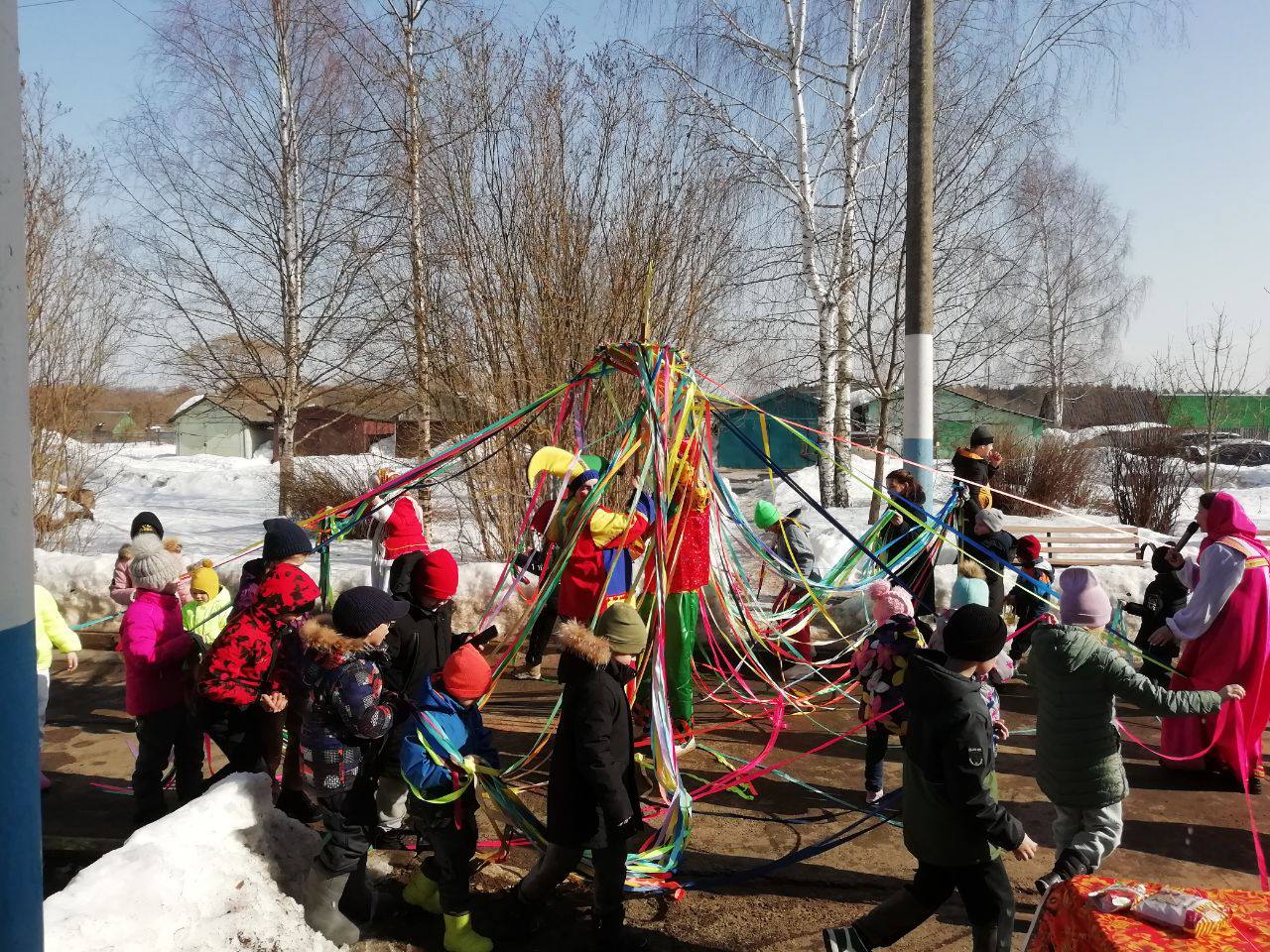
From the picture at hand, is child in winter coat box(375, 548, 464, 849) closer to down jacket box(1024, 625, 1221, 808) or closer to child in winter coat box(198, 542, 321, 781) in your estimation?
child in winter coat box(198, 542, 321, 781)

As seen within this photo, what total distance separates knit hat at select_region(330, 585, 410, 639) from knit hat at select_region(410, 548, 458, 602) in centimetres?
40

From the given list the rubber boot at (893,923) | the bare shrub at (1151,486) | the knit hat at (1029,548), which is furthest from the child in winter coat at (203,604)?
the bare shrub at (1151,486)

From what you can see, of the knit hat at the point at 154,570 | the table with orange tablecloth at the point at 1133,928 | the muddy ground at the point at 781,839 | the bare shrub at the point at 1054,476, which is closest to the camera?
the table with orange tablecloth at the point at 1133,928

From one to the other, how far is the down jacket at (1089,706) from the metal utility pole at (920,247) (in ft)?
13.1

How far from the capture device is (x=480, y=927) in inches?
131

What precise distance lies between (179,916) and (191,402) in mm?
37829

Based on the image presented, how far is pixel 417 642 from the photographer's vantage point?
12.4ft

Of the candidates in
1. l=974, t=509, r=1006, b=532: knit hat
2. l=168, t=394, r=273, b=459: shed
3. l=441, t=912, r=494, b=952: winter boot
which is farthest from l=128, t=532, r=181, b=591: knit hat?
l=168, t=394, r=273, b=459: shed

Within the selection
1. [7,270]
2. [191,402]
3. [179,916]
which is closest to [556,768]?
[179,916]

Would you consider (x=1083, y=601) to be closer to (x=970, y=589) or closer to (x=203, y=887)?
(x=970, y=589)

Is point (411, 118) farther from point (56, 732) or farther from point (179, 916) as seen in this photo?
point (179, 916)

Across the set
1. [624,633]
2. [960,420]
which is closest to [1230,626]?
[624,633]

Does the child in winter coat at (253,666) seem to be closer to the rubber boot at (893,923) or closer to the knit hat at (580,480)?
the knit hat at (580,480)

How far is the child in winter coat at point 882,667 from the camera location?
3.98 meters
